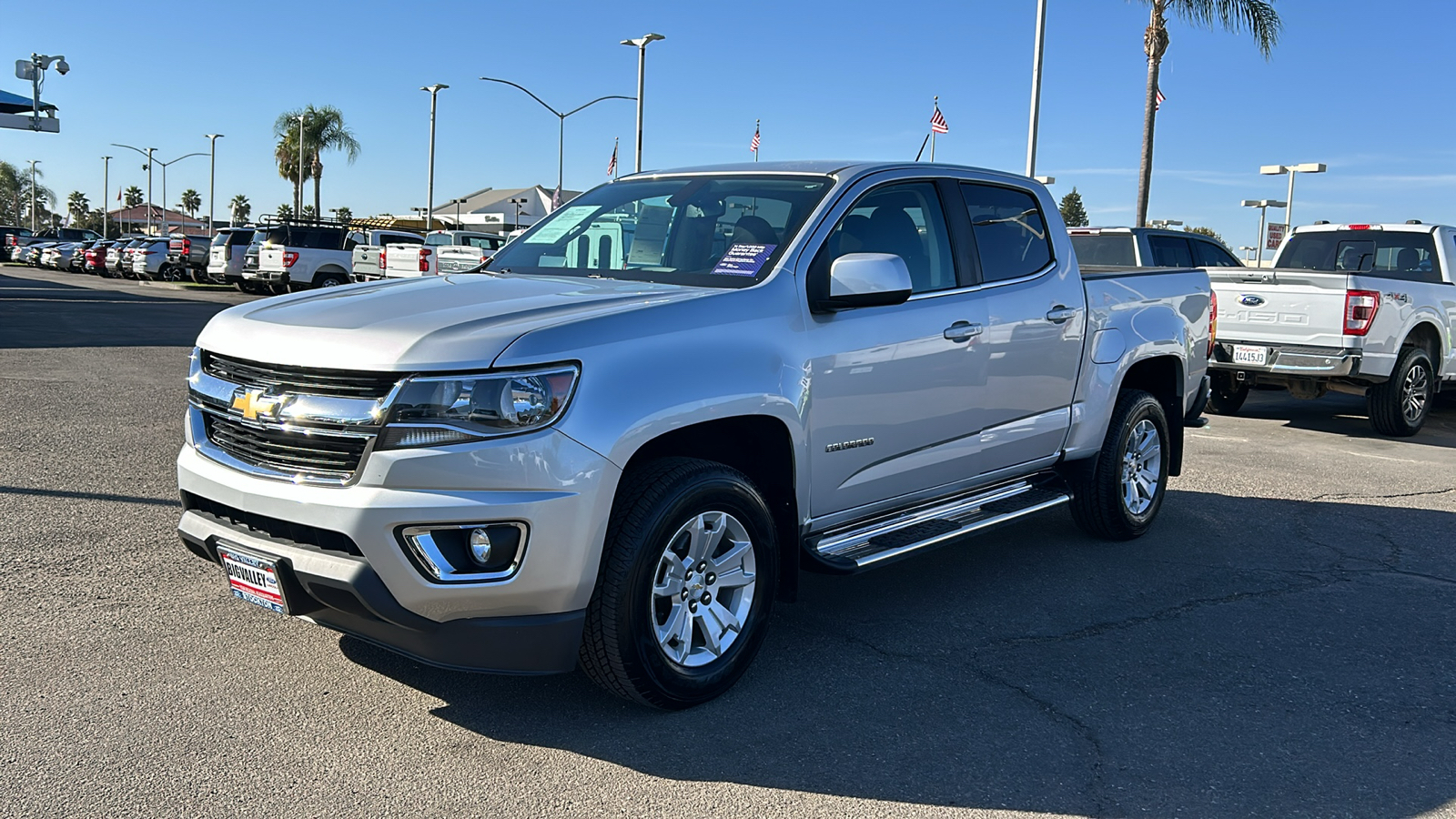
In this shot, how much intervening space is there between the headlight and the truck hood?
56 mm

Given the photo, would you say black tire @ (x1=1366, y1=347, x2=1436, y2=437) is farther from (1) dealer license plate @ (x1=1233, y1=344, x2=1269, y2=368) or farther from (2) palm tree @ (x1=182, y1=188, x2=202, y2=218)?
(2) palm tree @ (x1=182, y1=188, x2=202, y2=218)

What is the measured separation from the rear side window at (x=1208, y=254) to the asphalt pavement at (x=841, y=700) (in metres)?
8.00

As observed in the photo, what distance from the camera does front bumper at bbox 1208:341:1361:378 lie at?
10297 mm

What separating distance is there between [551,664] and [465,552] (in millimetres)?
430

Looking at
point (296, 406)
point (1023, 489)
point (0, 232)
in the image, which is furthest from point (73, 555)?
point (0, 232)

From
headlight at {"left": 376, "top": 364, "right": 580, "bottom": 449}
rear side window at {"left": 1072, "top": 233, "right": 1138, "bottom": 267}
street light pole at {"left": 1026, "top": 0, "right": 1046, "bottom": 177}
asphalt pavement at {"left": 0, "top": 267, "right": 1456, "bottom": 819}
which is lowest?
asphalt pavement at {"left": 0, "top": 267, "right": 1456, "bottom": 819}

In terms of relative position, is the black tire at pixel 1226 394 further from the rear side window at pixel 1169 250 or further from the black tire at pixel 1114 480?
the black tire at pixel 1114 480

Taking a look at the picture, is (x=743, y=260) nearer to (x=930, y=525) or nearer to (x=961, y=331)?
(x=961, y=331)

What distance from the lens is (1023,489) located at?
5805mm

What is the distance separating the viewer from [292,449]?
3.61m

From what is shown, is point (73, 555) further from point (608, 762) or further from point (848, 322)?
point (848, 322)

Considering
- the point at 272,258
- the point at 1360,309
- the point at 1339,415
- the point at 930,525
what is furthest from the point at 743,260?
the point at 272,258

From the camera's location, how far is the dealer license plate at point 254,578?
357 centimetres

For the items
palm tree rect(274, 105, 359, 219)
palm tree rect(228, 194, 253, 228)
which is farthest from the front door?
palm tree rect(228, 194, 253, 228)
